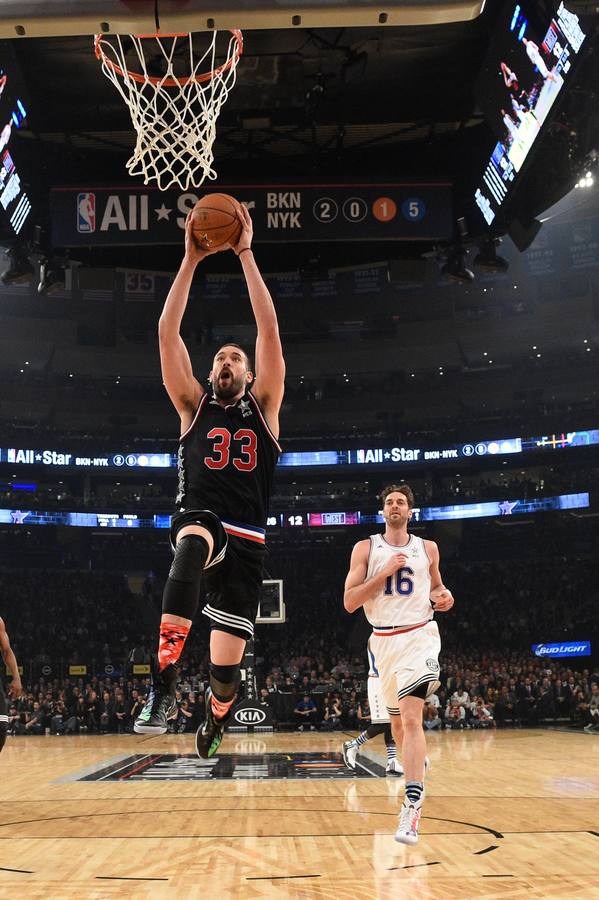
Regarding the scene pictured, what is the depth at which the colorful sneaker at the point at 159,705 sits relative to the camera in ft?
12.7

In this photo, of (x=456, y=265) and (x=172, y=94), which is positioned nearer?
(x=172, y=94)

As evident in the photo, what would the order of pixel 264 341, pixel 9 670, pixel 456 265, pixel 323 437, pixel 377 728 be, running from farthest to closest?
pixel 323 437 → pixel 456 265 → pixel 377 728 → pixel 9 670 → pixel 264 341

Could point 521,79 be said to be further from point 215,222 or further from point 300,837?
point 300,837

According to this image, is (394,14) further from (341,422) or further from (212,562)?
(341,422)

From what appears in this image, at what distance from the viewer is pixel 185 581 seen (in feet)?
13.5

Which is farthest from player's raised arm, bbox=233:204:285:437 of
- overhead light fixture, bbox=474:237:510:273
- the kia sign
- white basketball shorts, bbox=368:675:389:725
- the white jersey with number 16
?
the kia sign

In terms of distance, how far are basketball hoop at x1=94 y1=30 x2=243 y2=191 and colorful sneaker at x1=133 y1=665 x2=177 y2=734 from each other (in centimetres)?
445

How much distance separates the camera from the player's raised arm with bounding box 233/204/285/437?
15.7 ft

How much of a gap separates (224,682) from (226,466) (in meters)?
→ 1.10

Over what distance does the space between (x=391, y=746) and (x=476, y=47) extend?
9404 millimetres

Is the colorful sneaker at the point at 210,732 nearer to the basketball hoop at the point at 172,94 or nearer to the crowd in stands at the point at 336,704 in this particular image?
the basketball hoop at the point at 172,94

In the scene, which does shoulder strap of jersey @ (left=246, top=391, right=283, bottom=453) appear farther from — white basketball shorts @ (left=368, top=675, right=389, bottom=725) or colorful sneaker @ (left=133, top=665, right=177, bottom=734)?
white basketball shorts @ (left=368, top=675, right=389, bottom=725)

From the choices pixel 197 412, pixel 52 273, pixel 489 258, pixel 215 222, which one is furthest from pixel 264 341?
pixel 52 273

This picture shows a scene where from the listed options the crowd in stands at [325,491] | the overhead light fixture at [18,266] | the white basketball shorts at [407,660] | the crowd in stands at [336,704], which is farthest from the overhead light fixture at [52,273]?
the crowd in stands at [325,491]
